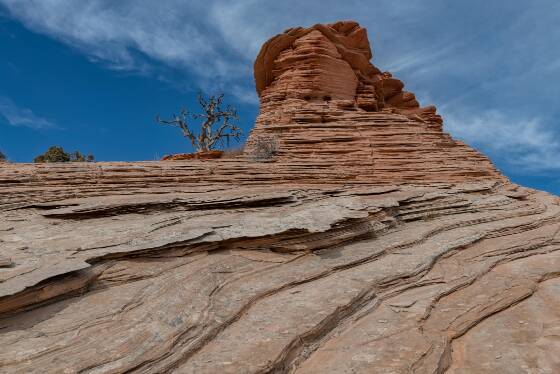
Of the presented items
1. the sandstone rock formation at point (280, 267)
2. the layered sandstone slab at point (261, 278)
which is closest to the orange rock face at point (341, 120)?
the sandstone rock formation at point (280, 267)

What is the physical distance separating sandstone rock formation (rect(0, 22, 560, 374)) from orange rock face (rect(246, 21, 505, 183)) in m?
0.19

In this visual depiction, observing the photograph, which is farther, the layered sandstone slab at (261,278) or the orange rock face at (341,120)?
the orange rock face at (341,120)

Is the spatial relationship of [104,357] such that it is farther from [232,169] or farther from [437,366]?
[232,169]

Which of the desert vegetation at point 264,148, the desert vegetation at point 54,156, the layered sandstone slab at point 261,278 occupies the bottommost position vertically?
the layered sandstone slab at point 261,278

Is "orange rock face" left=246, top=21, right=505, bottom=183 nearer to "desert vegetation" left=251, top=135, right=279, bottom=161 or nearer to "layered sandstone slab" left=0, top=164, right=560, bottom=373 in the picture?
"desert vegetation" left=251, top=135, right=279, bottom=161

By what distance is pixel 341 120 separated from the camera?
21469mm

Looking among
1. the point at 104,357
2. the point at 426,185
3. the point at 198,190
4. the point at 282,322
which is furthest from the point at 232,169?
the point at 104,357

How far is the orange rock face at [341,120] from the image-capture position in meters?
19.3

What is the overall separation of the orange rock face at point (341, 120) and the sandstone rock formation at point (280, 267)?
0.19 meters

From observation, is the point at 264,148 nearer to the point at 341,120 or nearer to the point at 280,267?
the point at 341,120

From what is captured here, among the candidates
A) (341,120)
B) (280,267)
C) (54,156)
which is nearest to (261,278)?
(280,267)

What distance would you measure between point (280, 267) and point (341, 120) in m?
13.0

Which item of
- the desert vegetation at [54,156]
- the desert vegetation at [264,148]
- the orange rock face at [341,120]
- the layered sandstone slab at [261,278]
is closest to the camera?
the layered sandstone slab at [261,278]

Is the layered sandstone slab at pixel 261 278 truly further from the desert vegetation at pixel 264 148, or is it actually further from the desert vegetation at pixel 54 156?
the desert vegetation at pixel 54 156
